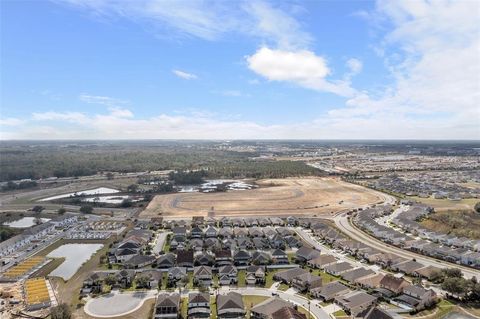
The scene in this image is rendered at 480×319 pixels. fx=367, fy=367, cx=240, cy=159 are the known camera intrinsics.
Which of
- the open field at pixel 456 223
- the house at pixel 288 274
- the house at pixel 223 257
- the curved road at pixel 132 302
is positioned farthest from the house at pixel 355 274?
the open field at pixel 456 223

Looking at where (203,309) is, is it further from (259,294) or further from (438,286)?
(438,286)

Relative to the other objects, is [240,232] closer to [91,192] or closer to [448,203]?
[448,203]

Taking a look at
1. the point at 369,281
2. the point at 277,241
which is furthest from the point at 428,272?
the point at 277,241

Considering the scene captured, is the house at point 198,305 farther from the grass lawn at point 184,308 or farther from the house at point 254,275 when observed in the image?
the house at point 254,275

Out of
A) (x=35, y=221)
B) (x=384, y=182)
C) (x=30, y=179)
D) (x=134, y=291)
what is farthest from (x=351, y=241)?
(x=30, y=179)

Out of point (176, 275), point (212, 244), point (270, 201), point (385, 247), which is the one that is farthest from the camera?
point (270, 201)
